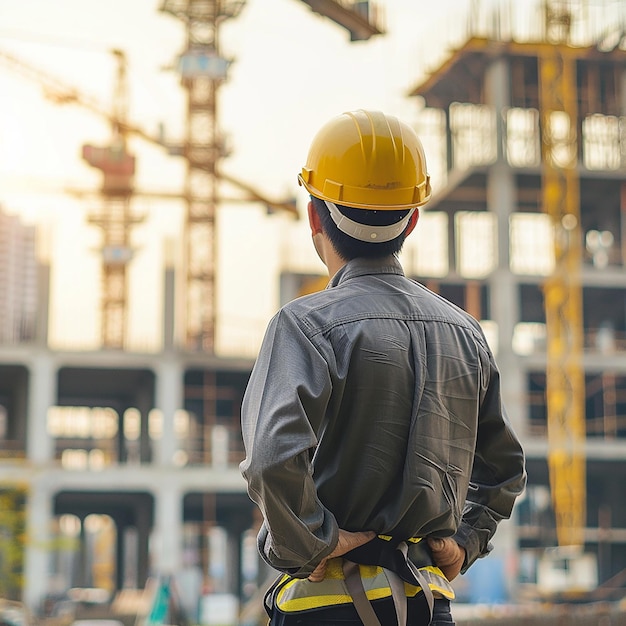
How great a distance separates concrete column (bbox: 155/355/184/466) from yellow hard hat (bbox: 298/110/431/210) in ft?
167

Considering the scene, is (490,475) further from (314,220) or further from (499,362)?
(499,362)

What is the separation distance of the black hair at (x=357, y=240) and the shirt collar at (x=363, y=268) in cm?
2

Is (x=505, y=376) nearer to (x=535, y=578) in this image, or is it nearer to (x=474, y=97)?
(x=535, y=578)

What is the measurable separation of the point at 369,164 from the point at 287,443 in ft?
2.60

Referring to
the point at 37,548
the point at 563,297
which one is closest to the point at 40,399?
the point at 37,548

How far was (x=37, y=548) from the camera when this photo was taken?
4819 centimetres

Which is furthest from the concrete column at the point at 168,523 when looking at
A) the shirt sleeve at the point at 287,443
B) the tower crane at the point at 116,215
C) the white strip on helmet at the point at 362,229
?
the shirt sleeve at the point at 287,443

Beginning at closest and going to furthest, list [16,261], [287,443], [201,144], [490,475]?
[287,443], [490,475], [201,144], [16,261]

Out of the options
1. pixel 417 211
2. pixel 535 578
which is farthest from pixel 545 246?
pixel 417 211

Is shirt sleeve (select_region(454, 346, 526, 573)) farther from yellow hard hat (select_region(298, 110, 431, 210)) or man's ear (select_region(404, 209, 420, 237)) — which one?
yellow hard hat (select_region(298, 110, 431, 210))

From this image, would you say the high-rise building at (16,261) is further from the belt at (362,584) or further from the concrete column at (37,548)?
the belt at (362,584)

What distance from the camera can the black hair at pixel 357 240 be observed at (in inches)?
114

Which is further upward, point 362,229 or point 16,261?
point 16,261

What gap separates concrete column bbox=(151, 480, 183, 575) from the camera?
51.7 m
